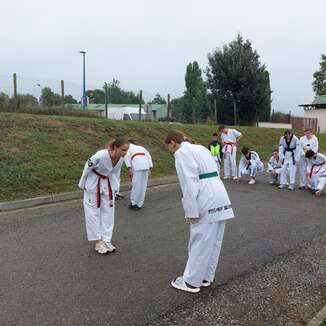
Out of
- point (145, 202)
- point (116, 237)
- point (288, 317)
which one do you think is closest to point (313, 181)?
point (145, 202)

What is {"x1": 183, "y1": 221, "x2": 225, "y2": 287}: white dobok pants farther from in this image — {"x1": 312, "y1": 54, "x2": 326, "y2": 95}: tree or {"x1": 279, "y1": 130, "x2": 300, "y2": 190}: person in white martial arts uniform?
{"x1": 312, "y1": 54, "x2": 326, "y2": 95}: tree

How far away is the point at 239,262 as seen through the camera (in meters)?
6.05

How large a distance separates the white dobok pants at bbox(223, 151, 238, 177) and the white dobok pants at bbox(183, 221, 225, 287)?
389 inches

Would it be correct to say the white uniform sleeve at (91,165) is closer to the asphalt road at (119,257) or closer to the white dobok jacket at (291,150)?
the asphalt road at (119,257)

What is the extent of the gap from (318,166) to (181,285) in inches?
341

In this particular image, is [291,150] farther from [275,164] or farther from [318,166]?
[318,166]

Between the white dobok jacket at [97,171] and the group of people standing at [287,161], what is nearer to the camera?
the white dobok jacket at [97,171]

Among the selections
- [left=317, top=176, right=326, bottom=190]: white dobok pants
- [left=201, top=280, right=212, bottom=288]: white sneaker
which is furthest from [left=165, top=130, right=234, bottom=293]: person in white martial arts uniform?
[left=317, top=176, right=326, bottom=190]: white dobok pants

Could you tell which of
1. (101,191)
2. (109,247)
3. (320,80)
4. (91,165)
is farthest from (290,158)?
(320,80)

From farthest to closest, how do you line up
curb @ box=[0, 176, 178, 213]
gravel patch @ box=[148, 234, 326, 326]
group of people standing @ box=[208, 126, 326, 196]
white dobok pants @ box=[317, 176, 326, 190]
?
group of people standing @ box=[208, 126, 326, 196] → white dobok pants @ box=[317, 176, 326, 190] → curb @ box=[0, 176, 178, 213] → gravel patch @ box=[148, 234, 326, 326]

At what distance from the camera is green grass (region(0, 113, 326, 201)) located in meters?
10.9

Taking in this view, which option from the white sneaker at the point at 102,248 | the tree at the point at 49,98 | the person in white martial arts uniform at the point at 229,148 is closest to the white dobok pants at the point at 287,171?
the person in white martial arts uniform at the point at 229,148

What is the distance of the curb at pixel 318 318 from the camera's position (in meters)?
4.21

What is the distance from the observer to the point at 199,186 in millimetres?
4699
